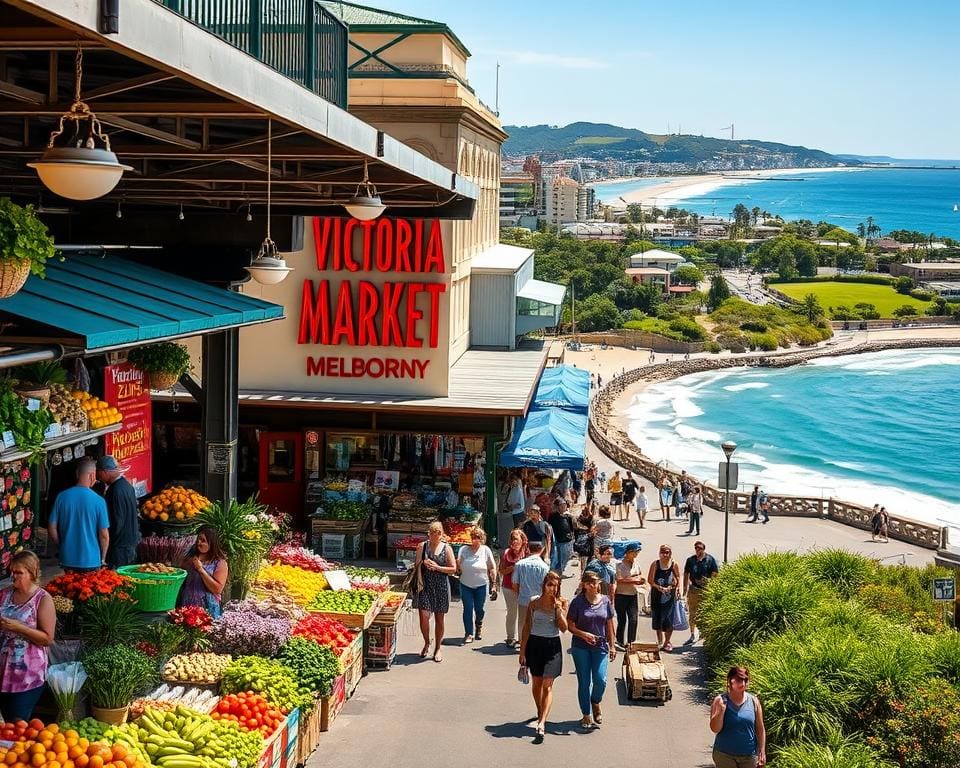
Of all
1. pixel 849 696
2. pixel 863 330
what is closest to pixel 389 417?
pixel 849 696

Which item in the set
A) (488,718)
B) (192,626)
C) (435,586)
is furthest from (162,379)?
(488,718)

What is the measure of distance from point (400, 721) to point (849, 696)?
3.87 meters

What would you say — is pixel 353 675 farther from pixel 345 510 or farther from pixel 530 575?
pixel 345 510

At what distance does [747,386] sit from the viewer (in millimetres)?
101688

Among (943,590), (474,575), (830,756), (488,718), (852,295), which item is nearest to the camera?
(830,756)

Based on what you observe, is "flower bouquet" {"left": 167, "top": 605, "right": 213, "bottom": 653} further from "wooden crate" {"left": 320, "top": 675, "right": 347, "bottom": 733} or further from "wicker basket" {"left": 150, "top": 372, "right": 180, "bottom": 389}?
"wicker basket" {"left": 150, "top": 372, "right": 180, "bottom": 389}

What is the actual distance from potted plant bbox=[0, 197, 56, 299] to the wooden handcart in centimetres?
724

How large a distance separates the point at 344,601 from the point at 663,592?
367 cm

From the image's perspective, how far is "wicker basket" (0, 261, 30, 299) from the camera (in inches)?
273

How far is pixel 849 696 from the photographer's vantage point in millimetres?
10453

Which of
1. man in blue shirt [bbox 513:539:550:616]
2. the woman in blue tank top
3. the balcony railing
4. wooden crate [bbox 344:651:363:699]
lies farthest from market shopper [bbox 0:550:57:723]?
man in blue shirt [bbox 513:539:550:616]

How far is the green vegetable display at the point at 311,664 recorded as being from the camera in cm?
1037

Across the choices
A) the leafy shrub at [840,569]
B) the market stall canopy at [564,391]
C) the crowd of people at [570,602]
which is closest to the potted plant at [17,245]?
the crowd of people at [570,602]

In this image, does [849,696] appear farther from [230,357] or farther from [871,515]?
[871,515]
